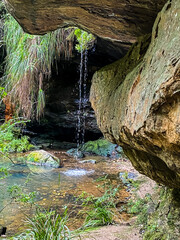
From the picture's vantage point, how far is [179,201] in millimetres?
2494

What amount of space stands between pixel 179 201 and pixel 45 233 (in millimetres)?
1417

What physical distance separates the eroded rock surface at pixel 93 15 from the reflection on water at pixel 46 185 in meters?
1.61

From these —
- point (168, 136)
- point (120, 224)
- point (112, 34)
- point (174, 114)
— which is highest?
point (112, 34)

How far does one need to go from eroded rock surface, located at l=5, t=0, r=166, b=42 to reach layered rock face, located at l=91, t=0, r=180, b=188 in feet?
0.52

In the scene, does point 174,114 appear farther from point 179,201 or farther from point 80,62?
point 80,62

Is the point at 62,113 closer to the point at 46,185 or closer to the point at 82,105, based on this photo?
the point at 82,105

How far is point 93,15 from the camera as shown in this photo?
6.28 ft

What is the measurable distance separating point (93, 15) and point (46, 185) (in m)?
4.32

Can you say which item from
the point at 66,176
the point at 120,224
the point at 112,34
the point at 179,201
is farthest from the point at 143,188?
the point at 112,34

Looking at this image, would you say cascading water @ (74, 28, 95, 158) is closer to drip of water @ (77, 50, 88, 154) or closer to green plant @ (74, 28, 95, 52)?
drip of water @ (77, 50, 88, 154)

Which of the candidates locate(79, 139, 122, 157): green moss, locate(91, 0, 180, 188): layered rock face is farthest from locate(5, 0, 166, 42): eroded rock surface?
locate(79, 139, 122, 157): green moss

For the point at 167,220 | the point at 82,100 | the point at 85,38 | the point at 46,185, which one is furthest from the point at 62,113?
the point at 167,220

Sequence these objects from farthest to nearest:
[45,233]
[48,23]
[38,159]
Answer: [38,159]
[45,233]
[48,23]

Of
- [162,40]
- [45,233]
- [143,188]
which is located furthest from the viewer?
[143,188]
